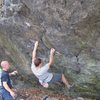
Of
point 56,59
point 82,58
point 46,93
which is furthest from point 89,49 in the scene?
point 46,93

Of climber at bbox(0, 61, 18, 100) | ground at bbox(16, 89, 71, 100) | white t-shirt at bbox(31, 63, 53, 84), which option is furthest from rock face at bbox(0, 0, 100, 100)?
climber at bbox(0, 61, 18, 100)

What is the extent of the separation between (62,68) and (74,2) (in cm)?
335

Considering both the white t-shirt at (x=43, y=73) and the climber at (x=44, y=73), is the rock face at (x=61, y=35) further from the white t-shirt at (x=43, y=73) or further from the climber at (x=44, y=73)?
the white t-shirt at (x=43, y=73)

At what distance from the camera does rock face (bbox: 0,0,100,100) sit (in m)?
12.4

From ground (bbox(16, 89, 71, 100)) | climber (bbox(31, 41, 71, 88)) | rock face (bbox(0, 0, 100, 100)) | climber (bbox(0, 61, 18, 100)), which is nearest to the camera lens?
climber (bbox(0, 61, 18, 100))

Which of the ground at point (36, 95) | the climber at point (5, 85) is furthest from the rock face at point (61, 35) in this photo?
the climber at point (5, 85)

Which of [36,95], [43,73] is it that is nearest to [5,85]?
[43,73]

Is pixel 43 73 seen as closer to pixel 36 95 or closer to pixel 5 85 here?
pixel 5 85

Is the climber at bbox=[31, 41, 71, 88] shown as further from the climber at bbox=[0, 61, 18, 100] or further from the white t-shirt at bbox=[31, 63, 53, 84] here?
the climber at bbox=[0, 61, 18, 100]

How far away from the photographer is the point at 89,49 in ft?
43.0

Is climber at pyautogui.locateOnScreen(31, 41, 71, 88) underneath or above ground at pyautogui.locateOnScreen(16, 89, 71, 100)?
above

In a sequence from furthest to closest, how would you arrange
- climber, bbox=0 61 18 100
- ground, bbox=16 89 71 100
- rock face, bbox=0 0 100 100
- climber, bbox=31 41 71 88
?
ground, bbox=16 89 71 100 → climber, bbox=31 41 71 88 → rock face, bbox=0 0 100 100 → climber, bbox=0 61 18 100

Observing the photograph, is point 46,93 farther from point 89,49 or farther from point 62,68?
point 89,49

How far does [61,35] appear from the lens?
13.1m
